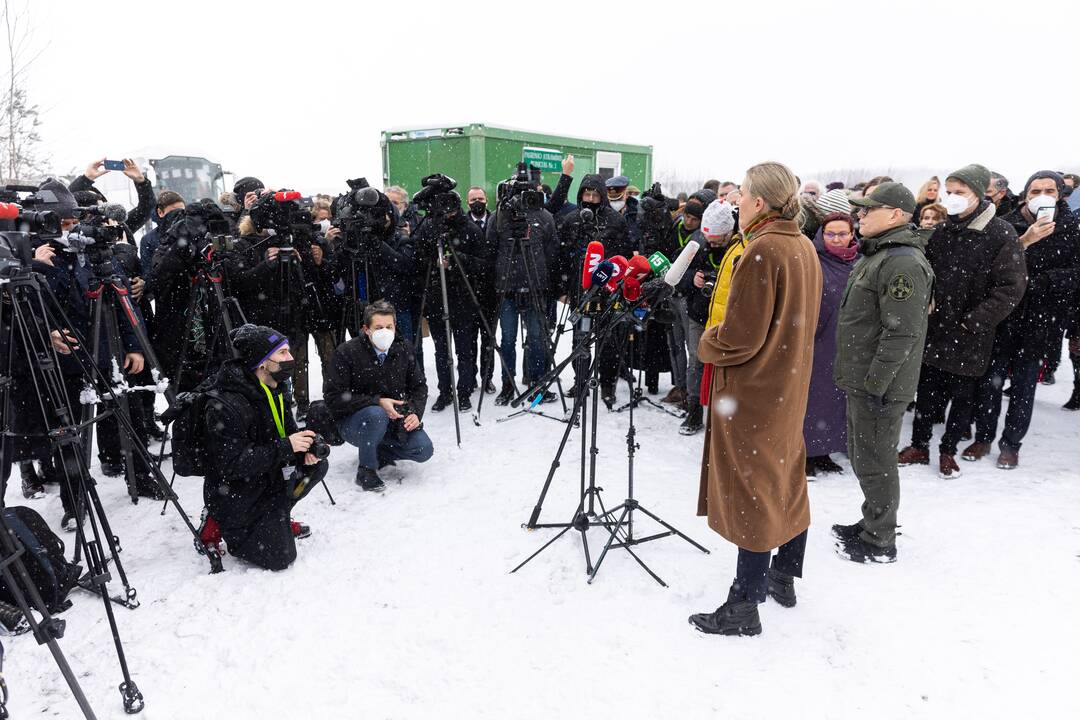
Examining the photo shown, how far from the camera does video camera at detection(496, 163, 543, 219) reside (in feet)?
16.3

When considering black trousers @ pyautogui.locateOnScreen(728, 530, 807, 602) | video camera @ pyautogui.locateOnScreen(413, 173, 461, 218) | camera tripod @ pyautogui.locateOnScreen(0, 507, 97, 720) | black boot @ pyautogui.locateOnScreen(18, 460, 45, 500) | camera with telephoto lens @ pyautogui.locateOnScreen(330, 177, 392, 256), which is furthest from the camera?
video camera @ pyautogui.locateOnScreen(413, 173, 461, 218)

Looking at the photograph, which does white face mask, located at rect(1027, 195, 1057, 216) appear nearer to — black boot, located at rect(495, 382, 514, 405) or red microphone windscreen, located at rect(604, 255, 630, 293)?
red microphone windscreen, located at rect(604, 255, 630, 293)

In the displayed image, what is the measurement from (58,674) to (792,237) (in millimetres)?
3530

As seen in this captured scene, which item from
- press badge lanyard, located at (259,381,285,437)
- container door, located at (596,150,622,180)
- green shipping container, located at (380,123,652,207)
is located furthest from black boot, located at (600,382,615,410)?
container door, located at (596,150,622,180)

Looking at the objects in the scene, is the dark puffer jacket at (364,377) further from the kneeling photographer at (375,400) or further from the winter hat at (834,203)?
the winter hat at (834,203)

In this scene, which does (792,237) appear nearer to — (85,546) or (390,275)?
(85,546)

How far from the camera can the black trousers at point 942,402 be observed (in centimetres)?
437

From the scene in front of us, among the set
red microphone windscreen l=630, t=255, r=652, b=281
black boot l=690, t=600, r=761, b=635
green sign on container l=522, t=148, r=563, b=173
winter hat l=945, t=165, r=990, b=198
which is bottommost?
black boot l=690, t=600, r=761, b=635

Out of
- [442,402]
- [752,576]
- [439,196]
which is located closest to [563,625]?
[752,576]

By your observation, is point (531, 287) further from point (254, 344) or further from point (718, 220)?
point (254, 344)

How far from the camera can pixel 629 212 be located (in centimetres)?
632

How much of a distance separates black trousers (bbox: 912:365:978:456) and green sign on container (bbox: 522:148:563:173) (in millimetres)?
7651

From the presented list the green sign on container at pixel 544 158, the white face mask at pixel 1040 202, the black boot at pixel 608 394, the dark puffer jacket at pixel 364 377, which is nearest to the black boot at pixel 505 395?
the black boot at pixel 608 394

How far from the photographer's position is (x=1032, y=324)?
4.35m
